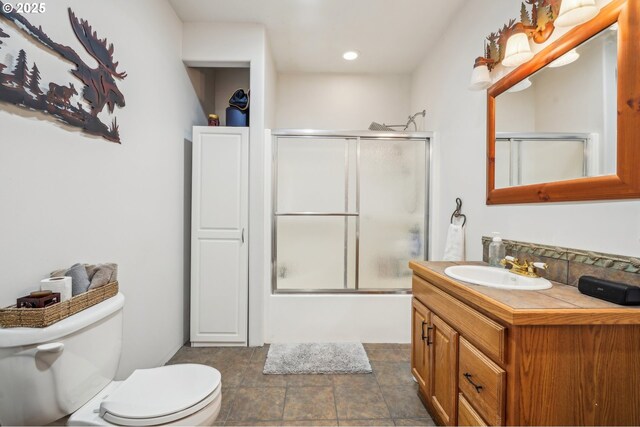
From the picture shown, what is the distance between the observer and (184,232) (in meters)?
2.38

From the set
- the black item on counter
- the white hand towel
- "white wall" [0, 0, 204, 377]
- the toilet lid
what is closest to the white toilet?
the toilet lid

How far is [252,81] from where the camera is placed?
2379mm

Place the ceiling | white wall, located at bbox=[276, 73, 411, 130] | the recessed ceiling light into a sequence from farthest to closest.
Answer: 1. white wall, located at bbox=[276, 73, 411, 130]
2. the recessed ceiling light
3. the ceiling

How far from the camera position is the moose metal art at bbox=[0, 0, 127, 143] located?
1.02 m

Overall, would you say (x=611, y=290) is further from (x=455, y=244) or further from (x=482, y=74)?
(x=482, y=74)

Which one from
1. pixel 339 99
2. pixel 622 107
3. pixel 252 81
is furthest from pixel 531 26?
pixel 339 99

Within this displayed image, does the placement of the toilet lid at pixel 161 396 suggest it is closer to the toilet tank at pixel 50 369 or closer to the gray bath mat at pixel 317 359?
the toilet tank at pixel 50 369

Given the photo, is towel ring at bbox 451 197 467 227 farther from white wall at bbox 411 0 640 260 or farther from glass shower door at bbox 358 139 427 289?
glass shower door at bbox 358 139 427 289

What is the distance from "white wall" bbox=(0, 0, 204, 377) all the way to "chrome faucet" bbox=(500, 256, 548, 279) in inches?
80.9

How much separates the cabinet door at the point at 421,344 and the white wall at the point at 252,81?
123 centimetres

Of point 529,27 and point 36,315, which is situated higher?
point 529,27

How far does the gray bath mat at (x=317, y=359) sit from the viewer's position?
6.64 ft

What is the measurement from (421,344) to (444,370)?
29 centimetres

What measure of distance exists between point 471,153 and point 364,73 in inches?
71.0
